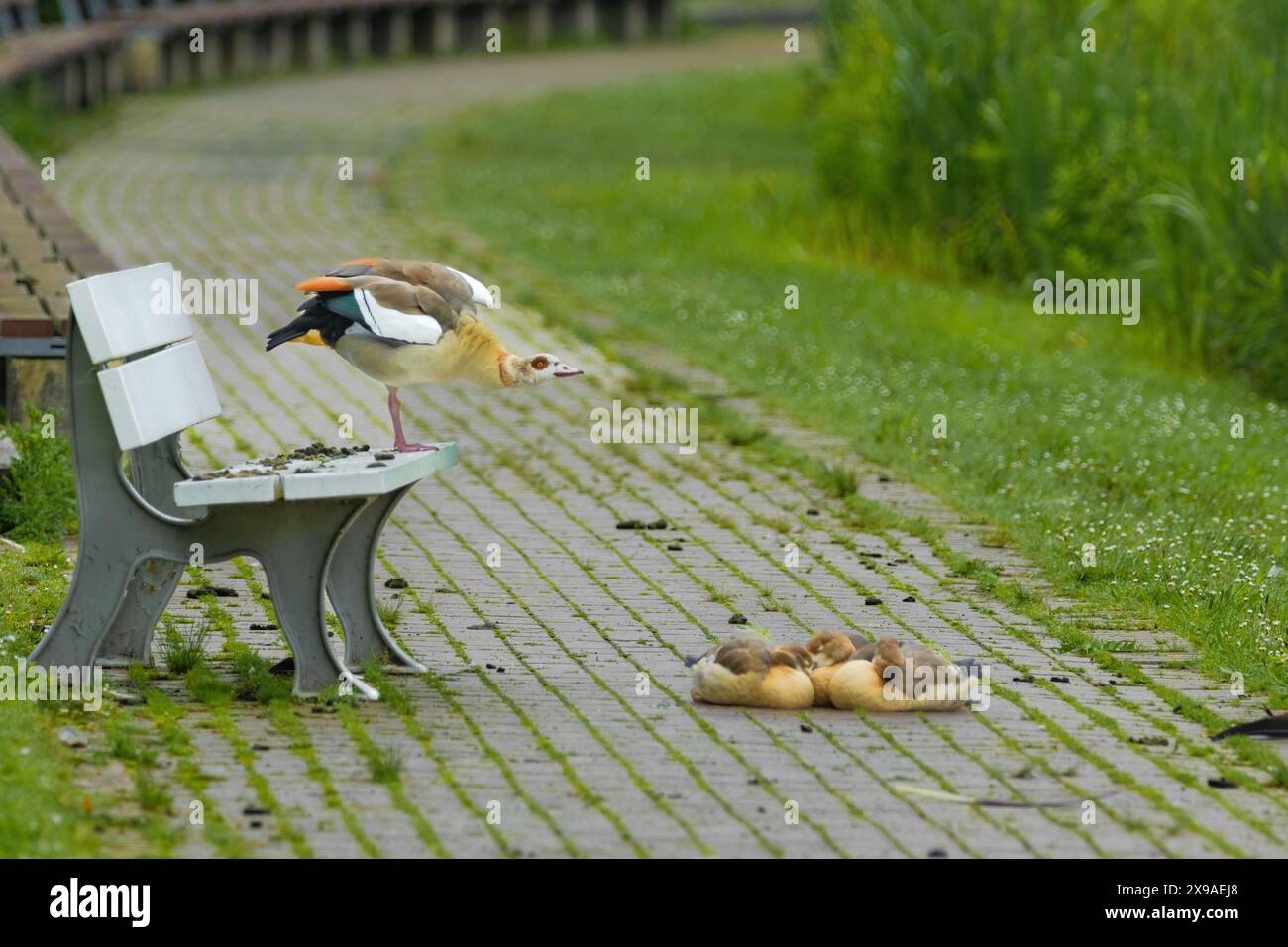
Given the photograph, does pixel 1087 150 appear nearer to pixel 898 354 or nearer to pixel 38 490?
pixel 898 354

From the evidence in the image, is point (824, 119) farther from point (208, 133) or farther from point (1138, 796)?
point (1138, 796)

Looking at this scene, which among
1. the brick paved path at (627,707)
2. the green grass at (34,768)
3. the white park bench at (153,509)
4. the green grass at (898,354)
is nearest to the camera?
the green grass at (34,768)

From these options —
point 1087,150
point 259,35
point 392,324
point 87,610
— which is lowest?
point 87,610

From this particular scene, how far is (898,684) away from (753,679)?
41 centimetres

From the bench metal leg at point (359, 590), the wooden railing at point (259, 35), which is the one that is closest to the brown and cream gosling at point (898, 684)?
the bench metal leg at point (359, 590)

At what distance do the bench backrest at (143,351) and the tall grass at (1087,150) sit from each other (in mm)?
7373

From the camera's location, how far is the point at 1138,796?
19.3 ft

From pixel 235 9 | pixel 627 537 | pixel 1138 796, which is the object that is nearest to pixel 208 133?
pixel 235 9

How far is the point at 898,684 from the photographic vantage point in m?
6.62

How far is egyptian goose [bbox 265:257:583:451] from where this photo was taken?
6426mm

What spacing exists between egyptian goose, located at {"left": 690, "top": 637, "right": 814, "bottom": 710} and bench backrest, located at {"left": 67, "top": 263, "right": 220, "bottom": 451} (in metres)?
1.69

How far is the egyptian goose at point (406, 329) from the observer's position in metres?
6.43

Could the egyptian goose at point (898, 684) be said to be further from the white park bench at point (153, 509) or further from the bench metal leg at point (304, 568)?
the bench metal leg at point (304, 568)

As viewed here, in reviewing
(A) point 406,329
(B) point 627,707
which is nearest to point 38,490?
(A) point 406,329
